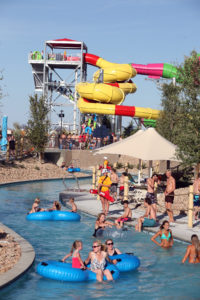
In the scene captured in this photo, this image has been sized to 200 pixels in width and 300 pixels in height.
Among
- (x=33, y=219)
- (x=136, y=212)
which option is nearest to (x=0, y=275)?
(x=33, y=219)

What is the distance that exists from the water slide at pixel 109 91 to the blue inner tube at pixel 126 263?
35433mm

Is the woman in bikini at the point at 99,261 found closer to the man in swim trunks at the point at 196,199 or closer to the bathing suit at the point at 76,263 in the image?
the bathing suit at the point at 76,263

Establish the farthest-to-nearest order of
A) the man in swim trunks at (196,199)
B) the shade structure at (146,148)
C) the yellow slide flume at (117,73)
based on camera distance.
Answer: the yellow slide flume at (117,73)
the shade structure at (146,148)
the man in swim trunks at (196,199)

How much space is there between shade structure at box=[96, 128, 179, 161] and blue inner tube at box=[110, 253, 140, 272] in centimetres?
885

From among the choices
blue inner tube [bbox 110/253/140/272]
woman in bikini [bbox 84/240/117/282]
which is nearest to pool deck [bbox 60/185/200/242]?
blue inner tube [bbox 110/253/140/272]

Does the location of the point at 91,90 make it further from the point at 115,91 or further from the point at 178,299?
the point at 178,299

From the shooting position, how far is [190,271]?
11.1 metres

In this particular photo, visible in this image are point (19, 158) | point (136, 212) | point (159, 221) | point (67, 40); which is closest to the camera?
point (159, 221)

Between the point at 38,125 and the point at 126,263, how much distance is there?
29.0m

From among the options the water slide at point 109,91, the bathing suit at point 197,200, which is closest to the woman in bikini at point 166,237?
the bathing suit at point 197,200

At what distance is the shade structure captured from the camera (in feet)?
65.2

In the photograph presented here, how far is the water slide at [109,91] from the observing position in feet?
151

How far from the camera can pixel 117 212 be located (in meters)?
18.4

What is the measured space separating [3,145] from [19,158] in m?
2.26
